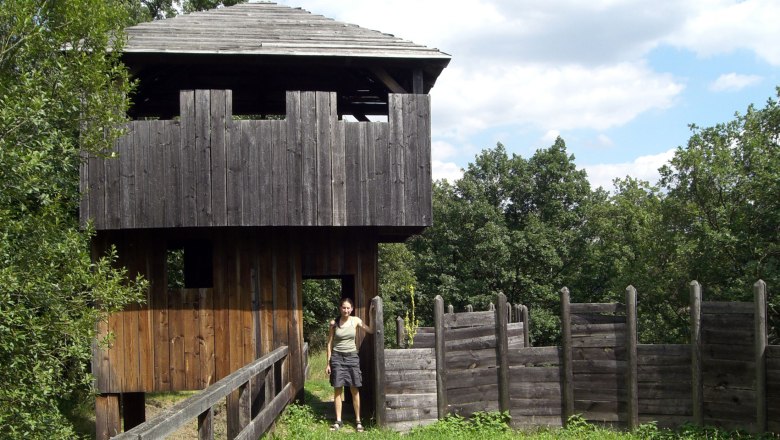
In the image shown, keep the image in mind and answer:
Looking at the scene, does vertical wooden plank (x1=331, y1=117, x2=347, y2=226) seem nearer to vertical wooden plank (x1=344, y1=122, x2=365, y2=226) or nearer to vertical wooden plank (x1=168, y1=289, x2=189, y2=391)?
vertical wooden plank (x1=344, y1=122, x2=365, y2=226)

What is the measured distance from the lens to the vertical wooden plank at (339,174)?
40.3 ft

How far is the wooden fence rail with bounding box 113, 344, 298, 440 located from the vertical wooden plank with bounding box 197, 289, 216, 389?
0.96m

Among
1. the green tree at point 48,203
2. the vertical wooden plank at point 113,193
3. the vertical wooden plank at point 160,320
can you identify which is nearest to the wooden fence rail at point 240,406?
the vertical wooden plank at point 160,320

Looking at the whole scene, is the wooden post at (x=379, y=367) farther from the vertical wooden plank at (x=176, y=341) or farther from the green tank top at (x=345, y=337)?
the vertical wooden plank at (x=176, y=341)

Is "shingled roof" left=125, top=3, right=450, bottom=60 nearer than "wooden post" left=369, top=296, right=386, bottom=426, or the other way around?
"wooden post" left=369, top=296, right=386, bottom=426

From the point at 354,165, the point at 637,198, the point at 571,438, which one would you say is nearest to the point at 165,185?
the point at 354,165

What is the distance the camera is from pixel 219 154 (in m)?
12.2

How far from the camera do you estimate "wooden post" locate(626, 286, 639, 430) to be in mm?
10961

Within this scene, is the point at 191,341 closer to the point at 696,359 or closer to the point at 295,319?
the point at 295,319

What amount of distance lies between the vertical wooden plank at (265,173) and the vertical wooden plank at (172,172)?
1271 mm

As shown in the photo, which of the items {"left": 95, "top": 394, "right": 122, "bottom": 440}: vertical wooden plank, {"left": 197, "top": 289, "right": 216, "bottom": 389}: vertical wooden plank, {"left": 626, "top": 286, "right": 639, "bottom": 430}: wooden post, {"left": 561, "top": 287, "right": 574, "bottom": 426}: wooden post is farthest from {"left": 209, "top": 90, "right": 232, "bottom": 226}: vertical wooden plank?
{"left": 626, "top": 286, "right": 639, "bottom": 430}: wooden post

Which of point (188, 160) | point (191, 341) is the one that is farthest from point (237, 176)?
point (191, 341)

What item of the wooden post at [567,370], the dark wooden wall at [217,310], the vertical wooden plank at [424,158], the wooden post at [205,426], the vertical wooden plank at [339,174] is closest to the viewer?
the wooden post at [205,426]

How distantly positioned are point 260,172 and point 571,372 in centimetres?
585
